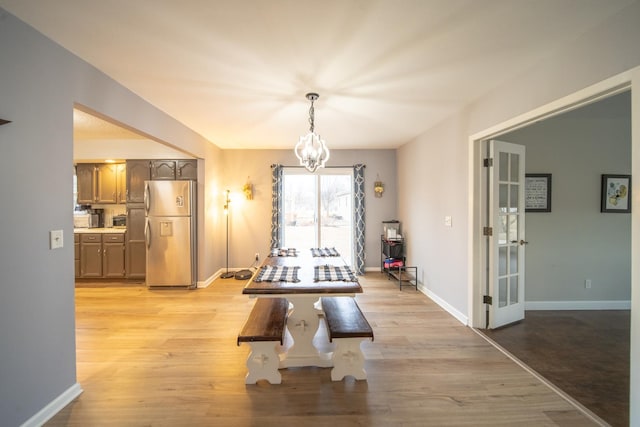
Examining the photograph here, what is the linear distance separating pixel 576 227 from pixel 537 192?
0.67 m

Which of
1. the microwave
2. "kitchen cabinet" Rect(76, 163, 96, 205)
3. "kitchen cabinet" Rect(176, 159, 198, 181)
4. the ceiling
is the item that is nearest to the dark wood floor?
the ceiling

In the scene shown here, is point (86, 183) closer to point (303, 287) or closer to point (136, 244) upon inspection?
point (136, 244)

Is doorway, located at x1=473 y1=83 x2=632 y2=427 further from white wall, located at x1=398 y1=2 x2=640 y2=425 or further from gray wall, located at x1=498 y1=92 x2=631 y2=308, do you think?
white wall, located at x1=398 y1=2 x2=640 y2=425

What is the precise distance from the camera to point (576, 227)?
353 centimetres

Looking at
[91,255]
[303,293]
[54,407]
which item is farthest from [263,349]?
[91,255]

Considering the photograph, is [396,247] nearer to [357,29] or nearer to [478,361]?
[478,361]

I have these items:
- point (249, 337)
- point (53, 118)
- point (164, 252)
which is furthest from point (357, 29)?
point (164, 252)

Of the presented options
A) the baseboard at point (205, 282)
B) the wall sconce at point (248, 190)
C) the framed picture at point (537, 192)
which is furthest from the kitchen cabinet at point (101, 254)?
the framed picture at point (537, 192)

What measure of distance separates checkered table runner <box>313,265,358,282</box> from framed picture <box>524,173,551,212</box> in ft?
8.98

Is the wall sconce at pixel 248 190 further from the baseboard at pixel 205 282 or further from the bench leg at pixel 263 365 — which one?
the bench leg at pixel 263 365

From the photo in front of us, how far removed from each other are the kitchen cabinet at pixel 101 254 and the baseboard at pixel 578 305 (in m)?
6.21

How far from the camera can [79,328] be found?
3035 mm

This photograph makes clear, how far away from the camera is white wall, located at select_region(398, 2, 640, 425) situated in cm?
154

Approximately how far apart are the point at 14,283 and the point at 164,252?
2898mm
